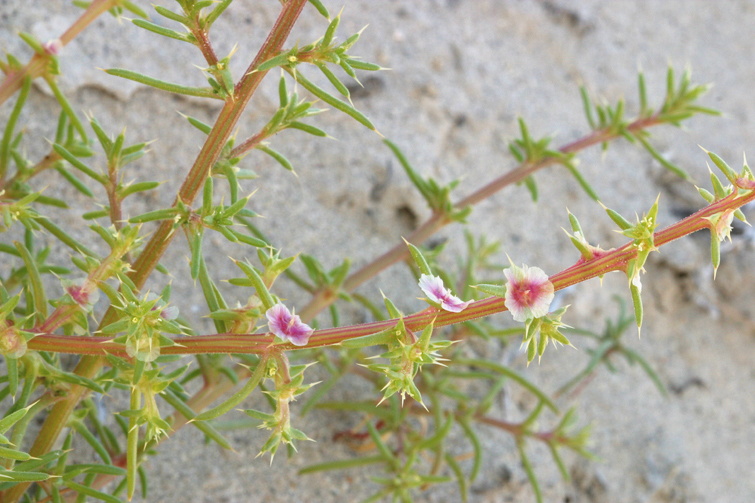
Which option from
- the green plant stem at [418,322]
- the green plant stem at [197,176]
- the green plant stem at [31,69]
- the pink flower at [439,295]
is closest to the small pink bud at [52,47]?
the green plant stem at [31,69]

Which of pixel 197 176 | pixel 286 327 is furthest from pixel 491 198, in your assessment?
pixel 286 327

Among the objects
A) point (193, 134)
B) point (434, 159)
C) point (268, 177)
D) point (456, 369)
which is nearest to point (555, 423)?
point (456, 369)

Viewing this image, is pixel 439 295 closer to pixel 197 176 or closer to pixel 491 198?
pixel 197 176

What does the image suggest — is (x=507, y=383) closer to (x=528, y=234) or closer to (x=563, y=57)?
(x=528, y=234)

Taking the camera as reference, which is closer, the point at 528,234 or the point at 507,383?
the point at 507,383

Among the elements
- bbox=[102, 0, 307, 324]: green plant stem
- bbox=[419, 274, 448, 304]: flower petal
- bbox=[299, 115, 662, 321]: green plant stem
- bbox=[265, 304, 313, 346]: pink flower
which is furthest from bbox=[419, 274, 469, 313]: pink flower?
bbox=[299, 115, 662, 321]: green plant stem

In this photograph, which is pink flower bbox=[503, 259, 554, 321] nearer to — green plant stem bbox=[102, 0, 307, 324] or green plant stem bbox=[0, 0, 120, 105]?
green plant stem bbox=[102, 0, 307, 324]
